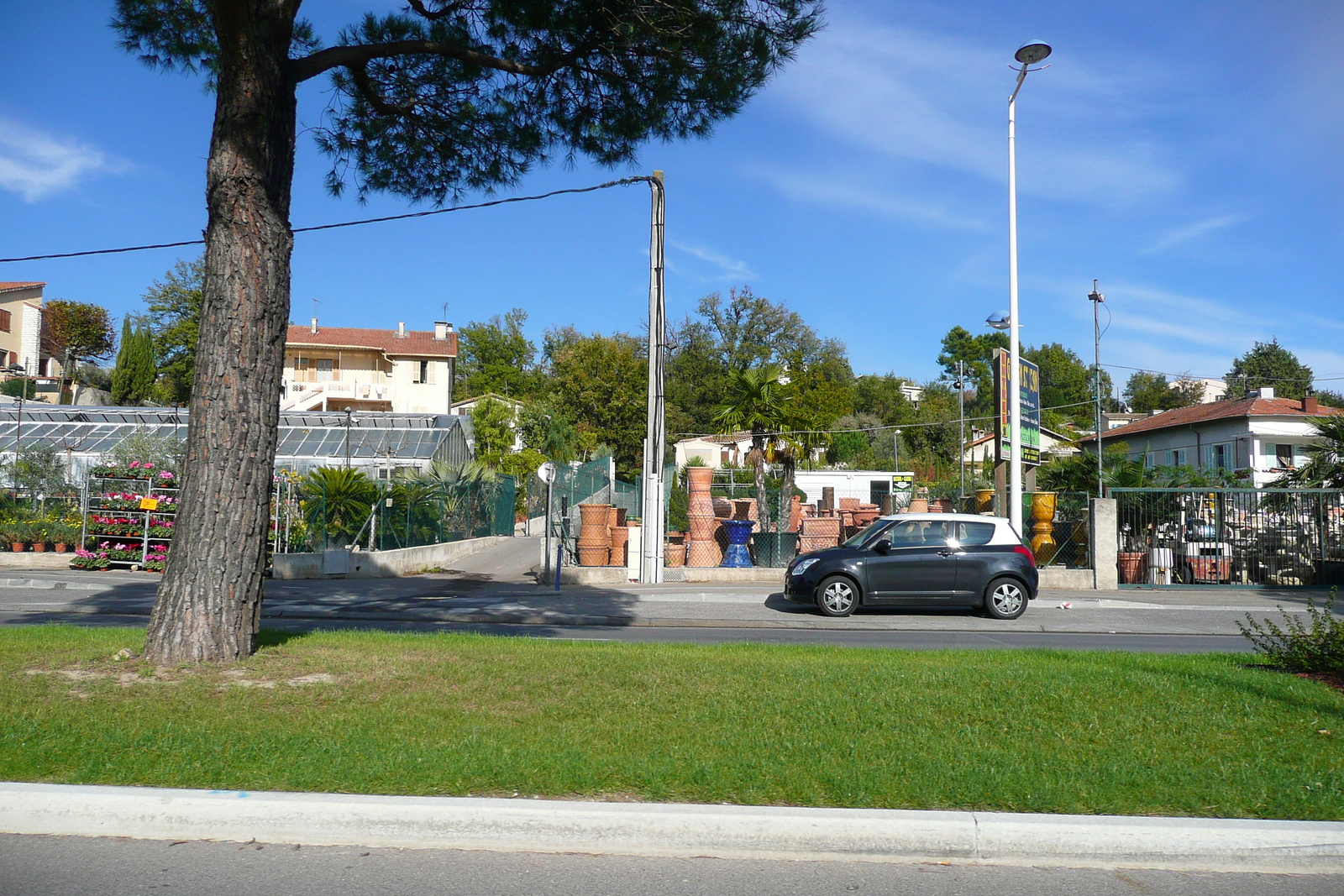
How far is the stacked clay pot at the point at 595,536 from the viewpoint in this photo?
20.3 metres

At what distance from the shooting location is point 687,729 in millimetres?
5930

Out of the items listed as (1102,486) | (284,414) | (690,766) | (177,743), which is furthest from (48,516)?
(1102,486)

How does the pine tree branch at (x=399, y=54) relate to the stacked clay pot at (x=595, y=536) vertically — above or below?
above

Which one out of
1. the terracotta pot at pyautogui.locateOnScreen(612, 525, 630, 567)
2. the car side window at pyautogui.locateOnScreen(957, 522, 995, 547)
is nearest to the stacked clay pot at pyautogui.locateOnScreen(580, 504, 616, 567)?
the terracotta pot at pyautogui.locateOnScreen(612, 525, 630, 567)

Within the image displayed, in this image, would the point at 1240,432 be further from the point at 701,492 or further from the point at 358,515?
the point at 358,515

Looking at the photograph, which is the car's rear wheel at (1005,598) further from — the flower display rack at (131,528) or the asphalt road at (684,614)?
the flower display rack at (131,528)

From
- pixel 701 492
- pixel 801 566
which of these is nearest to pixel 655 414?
pixel 701 492

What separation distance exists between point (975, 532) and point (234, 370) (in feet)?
37.7

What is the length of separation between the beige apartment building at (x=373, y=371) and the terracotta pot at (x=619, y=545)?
136ft

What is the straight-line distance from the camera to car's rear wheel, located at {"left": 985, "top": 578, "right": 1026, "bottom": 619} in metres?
15.0

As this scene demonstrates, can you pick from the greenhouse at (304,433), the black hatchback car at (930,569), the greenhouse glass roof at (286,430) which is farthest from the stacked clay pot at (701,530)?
the greenhouse glass roof at (286,430)

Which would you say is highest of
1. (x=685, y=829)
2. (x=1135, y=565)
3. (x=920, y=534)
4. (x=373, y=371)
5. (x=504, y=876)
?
(x=373, y=371)

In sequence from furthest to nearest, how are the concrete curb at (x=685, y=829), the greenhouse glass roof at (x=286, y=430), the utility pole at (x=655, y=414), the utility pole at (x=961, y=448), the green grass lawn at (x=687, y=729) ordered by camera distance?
the greenhouse glass roof at (x=286, y=430) → the utility pole at (x=961, y=448) → the utility pole at (x=655, y=414) → the green grass lawn at (x=687, y=729) → the concrete curb at (x=685, y=829)

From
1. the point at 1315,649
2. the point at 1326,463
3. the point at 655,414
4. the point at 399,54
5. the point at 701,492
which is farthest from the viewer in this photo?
the point at 1326,463
